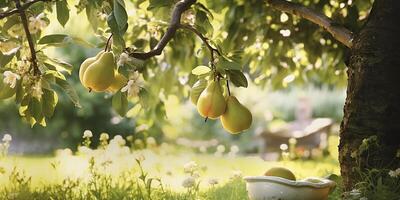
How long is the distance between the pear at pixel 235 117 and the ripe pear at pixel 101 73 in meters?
0.25

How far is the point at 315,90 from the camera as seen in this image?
6797 mm

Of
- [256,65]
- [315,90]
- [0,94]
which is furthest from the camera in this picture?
[315,90]

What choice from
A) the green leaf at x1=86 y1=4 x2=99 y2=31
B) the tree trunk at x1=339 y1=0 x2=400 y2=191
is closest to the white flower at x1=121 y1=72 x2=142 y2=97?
the green leaf at x1=86 y1=4 x2=99 y2=31

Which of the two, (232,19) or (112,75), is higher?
(232,19)

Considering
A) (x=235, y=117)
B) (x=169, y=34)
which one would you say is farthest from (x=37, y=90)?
(x=235, y=117)

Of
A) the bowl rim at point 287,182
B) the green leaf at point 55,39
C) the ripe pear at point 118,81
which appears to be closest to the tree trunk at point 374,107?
the bowl rim at point 287,182

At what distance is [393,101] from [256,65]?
1143 millimetres

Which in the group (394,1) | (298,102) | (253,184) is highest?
(298,102)

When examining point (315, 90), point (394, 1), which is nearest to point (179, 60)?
point (394, 1)

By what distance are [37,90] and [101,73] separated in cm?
18

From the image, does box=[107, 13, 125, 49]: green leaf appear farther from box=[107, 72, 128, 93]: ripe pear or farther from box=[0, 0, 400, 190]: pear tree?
box=[107, 72, 128, 93]: ripe pear

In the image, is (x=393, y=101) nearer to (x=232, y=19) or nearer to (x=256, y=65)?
(x=232, y=19)

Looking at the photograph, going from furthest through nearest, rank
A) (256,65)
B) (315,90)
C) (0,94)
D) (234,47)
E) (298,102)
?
1. (315,90)
2. (298,102)
3. (256,65)
4. (234,47)
5. (0,94)

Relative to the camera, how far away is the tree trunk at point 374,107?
4.66 ft
